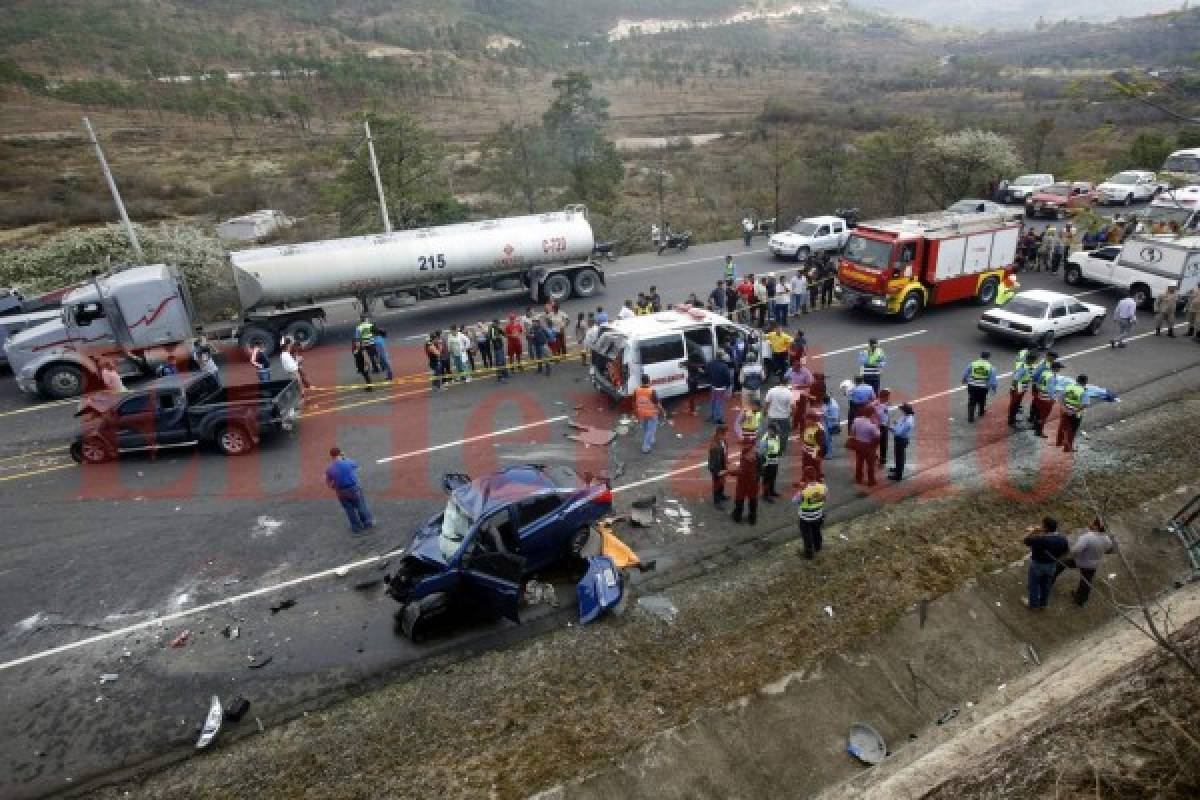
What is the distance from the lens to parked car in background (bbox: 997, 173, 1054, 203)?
35.1 meters

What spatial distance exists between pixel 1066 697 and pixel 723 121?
227 ft

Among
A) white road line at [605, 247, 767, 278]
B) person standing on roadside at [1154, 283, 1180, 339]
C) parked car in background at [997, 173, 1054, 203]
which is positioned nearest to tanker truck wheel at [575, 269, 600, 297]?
white road line at [605, 247, 767, 278]

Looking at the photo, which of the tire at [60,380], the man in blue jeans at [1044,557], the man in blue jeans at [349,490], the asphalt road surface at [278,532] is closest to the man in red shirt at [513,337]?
the asphalt road surface at [278,532]

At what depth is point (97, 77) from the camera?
75.0 meters

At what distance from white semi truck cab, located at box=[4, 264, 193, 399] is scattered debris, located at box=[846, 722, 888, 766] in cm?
1712

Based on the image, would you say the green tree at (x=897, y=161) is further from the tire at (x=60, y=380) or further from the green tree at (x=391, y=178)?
the tire at (x=60, y=380)

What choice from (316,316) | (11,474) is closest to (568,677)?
(11,474)

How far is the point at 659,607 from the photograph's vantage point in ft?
28.8

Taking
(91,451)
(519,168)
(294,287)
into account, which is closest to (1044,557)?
(91,451)

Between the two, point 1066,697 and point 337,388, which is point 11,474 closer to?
point 337,388

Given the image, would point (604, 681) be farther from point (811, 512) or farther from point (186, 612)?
point (186, 612)

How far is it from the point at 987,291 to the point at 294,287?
1930 centimetres

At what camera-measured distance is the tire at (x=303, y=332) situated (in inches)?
765

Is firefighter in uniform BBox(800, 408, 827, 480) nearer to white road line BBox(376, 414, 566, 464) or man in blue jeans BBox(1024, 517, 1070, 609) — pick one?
man in blue jeans BBox(1024, 517, 1070, 609)
